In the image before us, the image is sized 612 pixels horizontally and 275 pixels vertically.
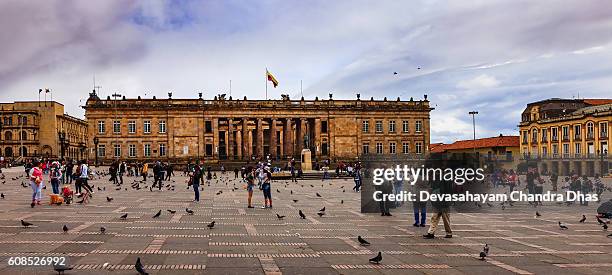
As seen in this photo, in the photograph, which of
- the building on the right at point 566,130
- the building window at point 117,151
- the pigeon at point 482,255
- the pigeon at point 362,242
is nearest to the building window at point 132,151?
the building window at point 117,151

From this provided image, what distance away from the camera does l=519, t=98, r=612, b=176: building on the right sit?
6275 centimetres

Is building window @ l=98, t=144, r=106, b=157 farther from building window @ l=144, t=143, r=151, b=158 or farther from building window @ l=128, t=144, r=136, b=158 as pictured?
building window @ l=144, t=143, r=151, b=158

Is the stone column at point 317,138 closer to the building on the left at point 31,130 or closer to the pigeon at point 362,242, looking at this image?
the building on the left at point 31,130

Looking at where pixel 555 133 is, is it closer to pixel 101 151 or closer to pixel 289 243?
pixel 101 151

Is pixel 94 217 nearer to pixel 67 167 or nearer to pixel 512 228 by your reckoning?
pixel 512 228

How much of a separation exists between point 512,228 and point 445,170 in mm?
3357

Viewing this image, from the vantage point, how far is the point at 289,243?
13.4 meters

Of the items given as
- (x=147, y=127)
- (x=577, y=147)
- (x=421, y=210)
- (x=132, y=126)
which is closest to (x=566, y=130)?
(x=577, y=147)

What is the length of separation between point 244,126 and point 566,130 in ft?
148

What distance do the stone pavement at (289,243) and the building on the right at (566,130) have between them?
38.5 m

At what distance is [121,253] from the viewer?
11.5 m

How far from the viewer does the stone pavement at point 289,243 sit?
10.6m

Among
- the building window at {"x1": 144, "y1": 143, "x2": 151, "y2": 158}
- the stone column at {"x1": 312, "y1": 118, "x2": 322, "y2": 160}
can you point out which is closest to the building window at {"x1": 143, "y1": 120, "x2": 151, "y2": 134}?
the building window at {"x1": 144, "y1": 143, "x2": 151, "y2": 158}

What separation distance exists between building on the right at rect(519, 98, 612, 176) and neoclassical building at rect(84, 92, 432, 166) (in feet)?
58.6
